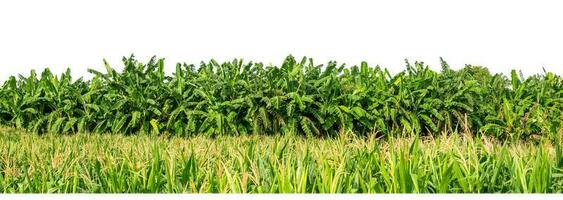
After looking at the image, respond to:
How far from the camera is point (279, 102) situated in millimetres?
9156

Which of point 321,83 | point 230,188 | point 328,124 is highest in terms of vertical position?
point 321,83

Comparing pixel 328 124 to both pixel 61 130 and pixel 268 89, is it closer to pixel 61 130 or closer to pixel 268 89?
pixel 268 89

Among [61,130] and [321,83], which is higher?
[321,83]

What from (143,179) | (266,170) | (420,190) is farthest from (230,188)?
(420,190)

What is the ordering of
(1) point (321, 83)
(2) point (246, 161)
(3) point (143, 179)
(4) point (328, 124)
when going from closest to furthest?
(3) point (143, 179)
(2) point (246, 161)
(4) point (328, 124)
(1) point (321, 83)

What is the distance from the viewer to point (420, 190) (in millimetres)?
3357

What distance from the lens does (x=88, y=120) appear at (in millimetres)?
10234

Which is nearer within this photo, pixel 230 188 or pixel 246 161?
pixel 230 188

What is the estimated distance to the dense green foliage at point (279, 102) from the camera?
9.34 m

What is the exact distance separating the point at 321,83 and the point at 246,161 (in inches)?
243

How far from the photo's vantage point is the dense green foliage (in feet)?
30.7

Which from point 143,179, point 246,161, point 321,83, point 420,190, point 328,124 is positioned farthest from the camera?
point 321,83

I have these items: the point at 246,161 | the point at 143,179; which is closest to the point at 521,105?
the point at 246,161

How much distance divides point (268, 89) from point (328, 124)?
107 centimetres
